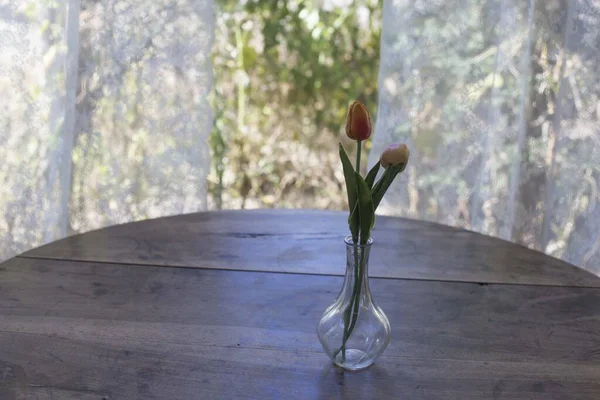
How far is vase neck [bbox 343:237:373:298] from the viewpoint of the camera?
0.72 meters

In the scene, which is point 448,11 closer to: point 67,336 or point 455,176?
point 455,176

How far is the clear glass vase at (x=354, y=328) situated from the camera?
74 centimetres

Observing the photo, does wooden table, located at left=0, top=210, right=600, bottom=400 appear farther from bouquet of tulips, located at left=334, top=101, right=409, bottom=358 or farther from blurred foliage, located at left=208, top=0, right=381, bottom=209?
blurred foliage, located at left=208, top=0, right=381, bottom=209

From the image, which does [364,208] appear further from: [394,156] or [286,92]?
[286,92]

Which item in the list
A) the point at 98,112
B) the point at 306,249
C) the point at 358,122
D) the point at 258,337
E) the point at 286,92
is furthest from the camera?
the point at 286,92

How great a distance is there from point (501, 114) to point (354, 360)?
3.66 feet

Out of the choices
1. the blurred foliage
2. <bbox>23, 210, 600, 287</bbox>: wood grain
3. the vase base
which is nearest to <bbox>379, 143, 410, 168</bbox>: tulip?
the vase base

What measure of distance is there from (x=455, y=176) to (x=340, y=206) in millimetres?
993

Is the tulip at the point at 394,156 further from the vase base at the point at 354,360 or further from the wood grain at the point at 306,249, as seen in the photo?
the wood grain at the point at 306,249

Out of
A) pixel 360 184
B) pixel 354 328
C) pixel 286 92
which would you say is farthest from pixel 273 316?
pixel 286 92

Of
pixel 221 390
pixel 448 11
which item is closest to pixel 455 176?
pixel 448 11

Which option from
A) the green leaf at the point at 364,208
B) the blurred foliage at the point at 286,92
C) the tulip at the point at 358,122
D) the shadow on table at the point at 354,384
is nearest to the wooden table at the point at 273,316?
the shadow on table at the point at 354,384

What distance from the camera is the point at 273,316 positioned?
34.5 inches

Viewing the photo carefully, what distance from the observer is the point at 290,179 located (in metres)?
2.68
